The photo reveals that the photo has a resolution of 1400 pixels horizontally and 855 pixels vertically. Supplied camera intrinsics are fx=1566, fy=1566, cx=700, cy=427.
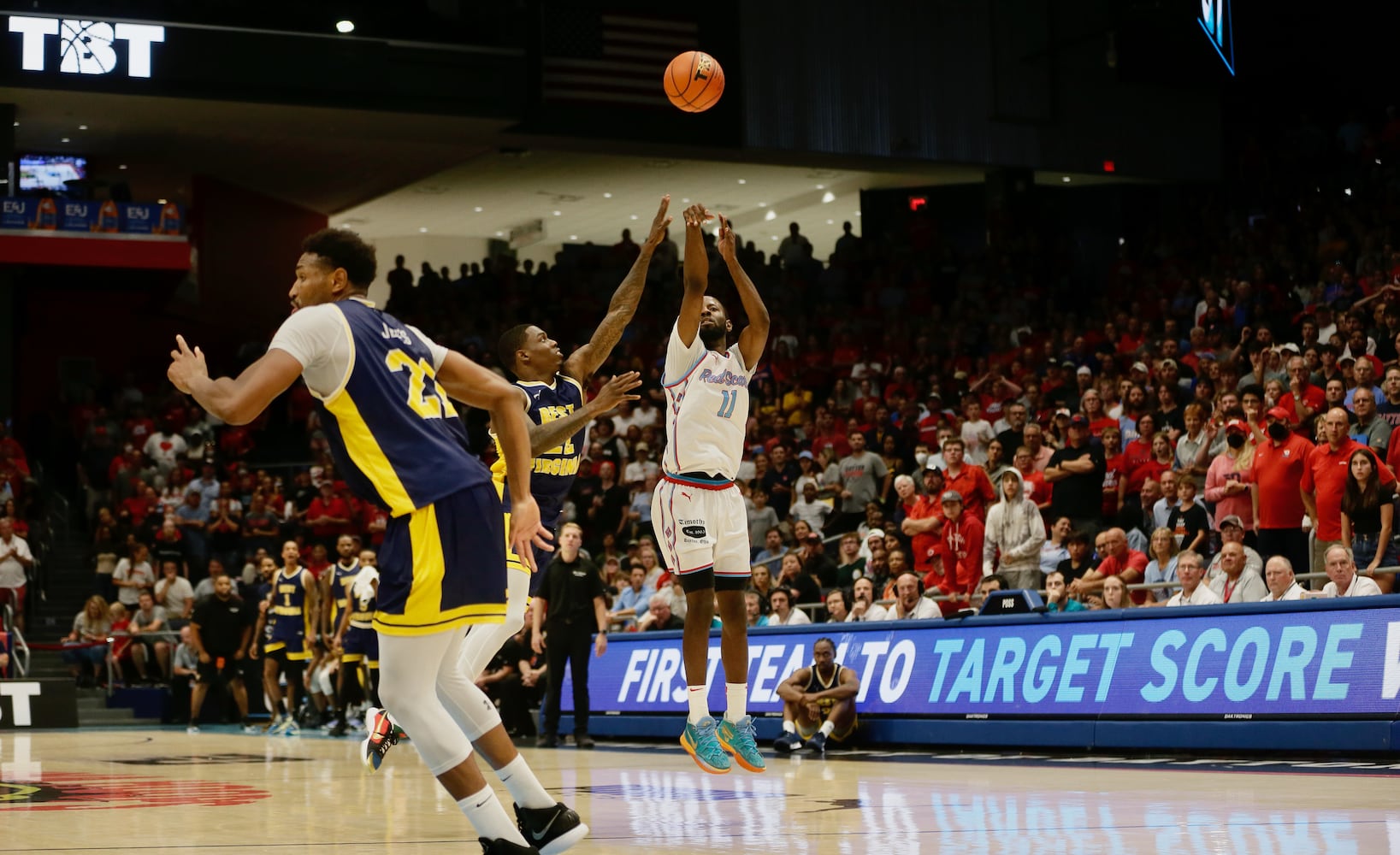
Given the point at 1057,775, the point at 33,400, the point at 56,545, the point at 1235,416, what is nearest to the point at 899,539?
the point at 1235,416

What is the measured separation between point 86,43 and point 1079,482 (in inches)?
665

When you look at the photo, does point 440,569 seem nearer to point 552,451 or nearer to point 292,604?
point 552,451

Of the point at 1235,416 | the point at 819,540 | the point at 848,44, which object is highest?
the point at 848,44

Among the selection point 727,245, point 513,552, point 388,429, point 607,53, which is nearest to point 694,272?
point 727,245

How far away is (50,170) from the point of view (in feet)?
97.7

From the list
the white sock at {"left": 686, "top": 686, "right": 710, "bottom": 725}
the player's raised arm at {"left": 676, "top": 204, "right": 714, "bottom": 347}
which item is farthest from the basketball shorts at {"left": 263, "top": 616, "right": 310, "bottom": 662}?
the player's raised arm at {"left": 676, "top": 204, "right": 714, "bottom": 347}

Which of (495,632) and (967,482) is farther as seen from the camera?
(967,482)

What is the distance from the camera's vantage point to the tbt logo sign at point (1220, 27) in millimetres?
20922

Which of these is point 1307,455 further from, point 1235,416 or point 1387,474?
point 1235,416

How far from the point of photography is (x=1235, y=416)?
15688 mm

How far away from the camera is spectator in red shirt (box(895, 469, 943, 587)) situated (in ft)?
54.1

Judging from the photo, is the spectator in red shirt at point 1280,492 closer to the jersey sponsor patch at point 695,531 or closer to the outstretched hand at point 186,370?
the jersey sponsor patch at point 695,531

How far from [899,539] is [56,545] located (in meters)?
16.8

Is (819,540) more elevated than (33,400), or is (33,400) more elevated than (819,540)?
(33,400)
